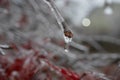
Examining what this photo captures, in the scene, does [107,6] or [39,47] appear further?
[107,6]

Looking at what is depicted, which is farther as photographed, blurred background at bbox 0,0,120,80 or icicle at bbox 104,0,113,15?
icicle at bbox 104,0,113,15

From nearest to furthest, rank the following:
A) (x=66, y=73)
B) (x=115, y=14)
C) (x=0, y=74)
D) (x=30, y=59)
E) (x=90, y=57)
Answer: (x=66, y=73)
(x=0, y=74)
(x=30, y=59)
(x=90, y=57)
(x=115, y=14)

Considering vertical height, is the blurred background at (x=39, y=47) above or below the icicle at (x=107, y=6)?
below

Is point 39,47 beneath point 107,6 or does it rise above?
beneath

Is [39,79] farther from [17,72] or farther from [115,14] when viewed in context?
[115,14]

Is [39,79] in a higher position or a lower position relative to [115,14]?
higher

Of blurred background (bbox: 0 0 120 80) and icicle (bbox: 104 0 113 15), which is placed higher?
icicle (bbox: 104 0 113 15)

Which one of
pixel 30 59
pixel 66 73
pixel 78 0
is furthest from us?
pixel 78 0

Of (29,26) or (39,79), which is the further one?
(29,26)

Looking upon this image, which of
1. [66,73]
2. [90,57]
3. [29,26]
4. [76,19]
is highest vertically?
[66,73]

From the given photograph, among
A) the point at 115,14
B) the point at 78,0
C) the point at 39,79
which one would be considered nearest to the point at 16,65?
the point at 39,79

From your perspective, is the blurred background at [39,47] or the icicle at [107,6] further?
the icicle at [107,6]
